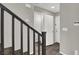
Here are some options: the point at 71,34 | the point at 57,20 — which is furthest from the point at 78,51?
the point at 57,20

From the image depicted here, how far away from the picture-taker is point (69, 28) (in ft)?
5.41

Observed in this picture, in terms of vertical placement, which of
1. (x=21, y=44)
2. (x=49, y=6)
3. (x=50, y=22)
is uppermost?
(x=49, y=6)

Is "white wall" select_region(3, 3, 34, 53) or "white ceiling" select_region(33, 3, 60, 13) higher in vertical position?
"white ceiling" select_region(33, 3, 60, 13)

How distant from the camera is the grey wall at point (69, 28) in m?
1.64

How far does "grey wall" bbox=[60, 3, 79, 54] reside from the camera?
164 cm

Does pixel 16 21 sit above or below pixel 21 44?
above

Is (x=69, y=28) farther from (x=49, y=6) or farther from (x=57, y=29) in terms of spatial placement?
(x=49, y=6)

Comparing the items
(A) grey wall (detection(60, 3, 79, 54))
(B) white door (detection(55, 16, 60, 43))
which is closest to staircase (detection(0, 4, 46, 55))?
(B) white door (detection(55, 16, 60, 43))

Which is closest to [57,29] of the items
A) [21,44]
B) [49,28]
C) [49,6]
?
[49,28]

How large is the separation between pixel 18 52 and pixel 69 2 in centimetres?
110

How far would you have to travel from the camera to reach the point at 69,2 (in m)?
1.66

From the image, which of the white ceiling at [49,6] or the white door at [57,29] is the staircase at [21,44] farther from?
the white ceiling at [49,6]

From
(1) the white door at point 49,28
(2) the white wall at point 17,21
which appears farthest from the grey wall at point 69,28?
(2) the white wall at point 17,21

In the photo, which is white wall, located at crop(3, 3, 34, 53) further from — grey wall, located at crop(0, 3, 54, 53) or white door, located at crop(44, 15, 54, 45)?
white door, located at crop(44, 15, 54, 45)
